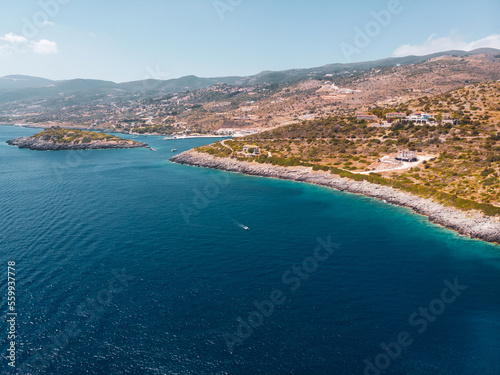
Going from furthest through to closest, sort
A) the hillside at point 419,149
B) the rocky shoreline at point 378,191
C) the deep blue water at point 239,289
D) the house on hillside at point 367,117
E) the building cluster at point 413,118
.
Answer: the house on hillside at point 367,117, the building cluster at point 413,118, the hillside at point 419,149, the rocky shoreline at point 378,191, the deep blue water at point 239,289

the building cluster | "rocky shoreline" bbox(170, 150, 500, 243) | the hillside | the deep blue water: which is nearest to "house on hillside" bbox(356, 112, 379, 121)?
the building cluster

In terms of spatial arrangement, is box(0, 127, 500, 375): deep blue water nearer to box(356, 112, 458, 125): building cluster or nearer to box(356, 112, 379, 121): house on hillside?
box(356, 112, 458, 125): building cluster

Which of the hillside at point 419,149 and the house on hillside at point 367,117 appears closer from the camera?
the hillside at point 419,149

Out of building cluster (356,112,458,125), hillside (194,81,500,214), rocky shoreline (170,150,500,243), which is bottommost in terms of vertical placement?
rocky shoreline (170,150,500,243)

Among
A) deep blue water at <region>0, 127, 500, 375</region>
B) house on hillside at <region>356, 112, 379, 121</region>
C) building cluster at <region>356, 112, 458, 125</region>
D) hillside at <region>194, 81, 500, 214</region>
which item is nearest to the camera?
A: deep blue water at <region>0, 127, 500, 375</region>

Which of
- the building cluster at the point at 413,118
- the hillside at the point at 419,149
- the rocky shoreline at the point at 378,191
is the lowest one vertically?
the rocky shoreline at the point at 378,191

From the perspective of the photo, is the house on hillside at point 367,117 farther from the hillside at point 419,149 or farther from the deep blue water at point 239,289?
the deep blue water at point 239,289

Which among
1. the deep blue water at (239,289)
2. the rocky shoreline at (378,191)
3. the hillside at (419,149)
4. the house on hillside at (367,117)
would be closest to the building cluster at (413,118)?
the house on hillside at (367,117)
